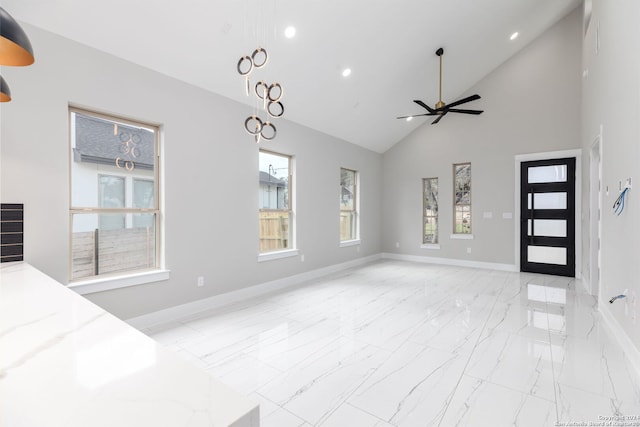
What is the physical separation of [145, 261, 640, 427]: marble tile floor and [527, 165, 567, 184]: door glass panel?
8.14ft

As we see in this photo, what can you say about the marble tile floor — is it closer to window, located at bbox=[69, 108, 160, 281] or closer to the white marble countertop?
window, located at bbox=[69, 108, 160, 281]

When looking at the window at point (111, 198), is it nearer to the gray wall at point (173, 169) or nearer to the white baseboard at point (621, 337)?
the gray wall at point (173, 169)

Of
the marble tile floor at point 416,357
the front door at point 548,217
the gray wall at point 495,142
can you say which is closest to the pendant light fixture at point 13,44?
the marble tile floor at point 416,357

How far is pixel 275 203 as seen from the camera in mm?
5355

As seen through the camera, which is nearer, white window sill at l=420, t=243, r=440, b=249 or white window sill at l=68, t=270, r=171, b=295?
white window sill at l=68, t=270, r=171, b=295

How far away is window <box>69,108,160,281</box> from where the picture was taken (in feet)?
10.4

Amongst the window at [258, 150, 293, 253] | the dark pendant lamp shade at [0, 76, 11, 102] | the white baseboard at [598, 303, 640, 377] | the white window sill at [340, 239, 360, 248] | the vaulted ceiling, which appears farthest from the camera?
the white window sill at [340, 239, 360, 248]

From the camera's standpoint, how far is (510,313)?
156 inches

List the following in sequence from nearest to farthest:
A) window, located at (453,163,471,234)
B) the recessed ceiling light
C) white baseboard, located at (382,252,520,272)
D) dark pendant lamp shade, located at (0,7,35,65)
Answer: dark pendant lamp shade, located at (0,7,35,65) < the recessed ceiling light < white baseboard, located at (382,252,520,272) < window, located at (453,163,471,234)

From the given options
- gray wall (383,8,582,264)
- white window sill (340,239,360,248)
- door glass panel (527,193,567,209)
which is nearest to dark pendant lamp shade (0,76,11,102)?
white window sill (340,239,360,248)

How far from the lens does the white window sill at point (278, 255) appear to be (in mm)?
4930

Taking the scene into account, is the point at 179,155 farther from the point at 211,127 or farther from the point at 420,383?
the point at 420,383

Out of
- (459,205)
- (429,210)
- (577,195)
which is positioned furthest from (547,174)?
(429,210)

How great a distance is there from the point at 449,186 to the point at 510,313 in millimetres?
3902
